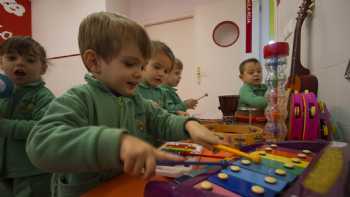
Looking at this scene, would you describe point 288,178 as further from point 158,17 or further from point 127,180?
point 158,17

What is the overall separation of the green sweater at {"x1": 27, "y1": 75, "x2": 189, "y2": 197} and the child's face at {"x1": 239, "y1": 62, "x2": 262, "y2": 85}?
1091 millimetres

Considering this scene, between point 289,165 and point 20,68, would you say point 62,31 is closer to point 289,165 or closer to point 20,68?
point 20,68

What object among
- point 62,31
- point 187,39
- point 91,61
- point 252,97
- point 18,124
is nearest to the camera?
point 91,61

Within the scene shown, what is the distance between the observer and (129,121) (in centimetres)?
54

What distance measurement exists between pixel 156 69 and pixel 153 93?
0.13 metres

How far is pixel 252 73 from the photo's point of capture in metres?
1.55

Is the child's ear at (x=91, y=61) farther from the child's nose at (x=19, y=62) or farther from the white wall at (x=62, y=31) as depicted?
the white wall at (x=62, y=31)

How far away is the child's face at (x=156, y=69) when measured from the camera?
3.50 ft

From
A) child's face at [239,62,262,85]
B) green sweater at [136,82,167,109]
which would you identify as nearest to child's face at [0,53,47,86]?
green sweater at [136,82,167,109]

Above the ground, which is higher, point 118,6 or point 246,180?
point 118,6

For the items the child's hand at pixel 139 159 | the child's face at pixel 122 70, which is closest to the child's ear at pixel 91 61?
the child's face at pixel 122 70

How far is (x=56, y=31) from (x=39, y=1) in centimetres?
45

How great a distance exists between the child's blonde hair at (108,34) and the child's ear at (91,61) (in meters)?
0.01

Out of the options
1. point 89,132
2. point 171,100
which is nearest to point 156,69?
point 171,100
